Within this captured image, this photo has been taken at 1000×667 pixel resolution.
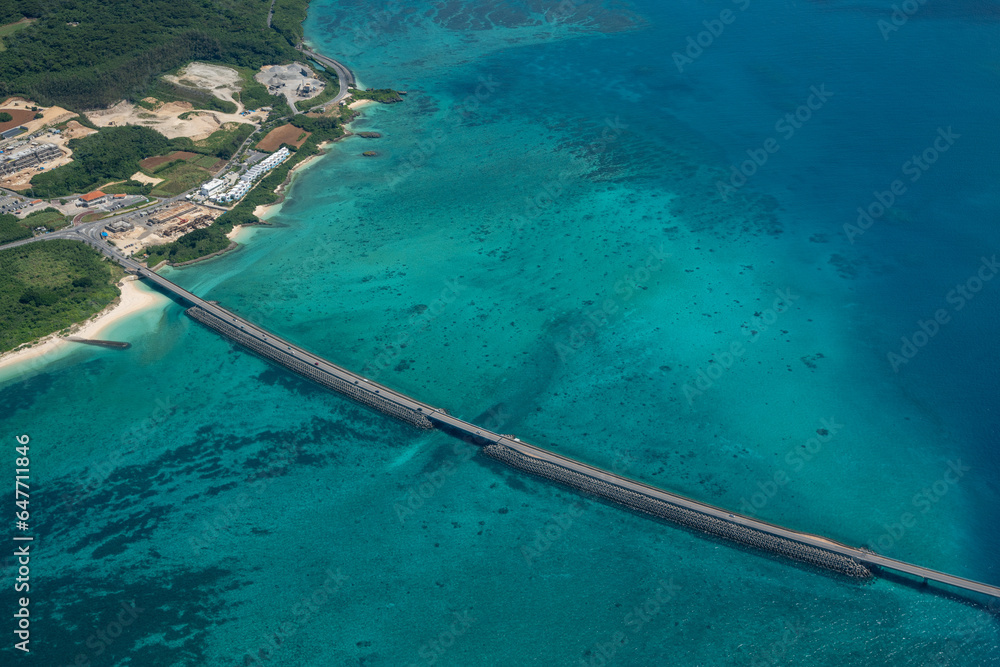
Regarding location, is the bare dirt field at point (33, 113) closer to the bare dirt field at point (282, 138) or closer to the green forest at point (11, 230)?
the green forest at point (11, 230)

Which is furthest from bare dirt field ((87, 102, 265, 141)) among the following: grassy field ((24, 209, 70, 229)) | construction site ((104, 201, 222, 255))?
grassy field ((24, 209, 70, 229))

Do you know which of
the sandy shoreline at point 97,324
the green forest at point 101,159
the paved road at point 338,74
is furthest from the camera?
the paved road at point 338,74

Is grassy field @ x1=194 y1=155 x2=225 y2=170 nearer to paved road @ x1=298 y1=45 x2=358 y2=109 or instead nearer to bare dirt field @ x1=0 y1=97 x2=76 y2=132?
bare dirt field @ x1=0 y1=97 x2=76 y2=132

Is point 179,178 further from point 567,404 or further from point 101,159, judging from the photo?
point 567,404

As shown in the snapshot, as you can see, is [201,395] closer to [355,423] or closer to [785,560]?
[355,423]

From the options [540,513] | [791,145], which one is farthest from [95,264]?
[791,145]

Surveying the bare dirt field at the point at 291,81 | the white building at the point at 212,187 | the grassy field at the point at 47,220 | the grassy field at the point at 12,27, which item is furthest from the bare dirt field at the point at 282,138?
the grassy field at the point at 12,27
